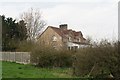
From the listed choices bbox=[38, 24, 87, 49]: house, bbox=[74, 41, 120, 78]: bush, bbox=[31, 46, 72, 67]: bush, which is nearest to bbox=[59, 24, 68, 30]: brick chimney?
bbox=[38, 24, 87, 49]: house

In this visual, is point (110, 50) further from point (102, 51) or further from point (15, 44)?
point (15, 44)

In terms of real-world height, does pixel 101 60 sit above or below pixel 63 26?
below

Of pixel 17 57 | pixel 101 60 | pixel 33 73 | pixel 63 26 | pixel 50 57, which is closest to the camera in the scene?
pixel 101 60

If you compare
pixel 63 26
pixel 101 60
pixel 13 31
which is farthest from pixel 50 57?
pixel 63 26

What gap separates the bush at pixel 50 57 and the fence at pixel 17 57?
19.8 ft

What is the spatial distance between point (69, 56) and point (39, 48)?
12.0 feet

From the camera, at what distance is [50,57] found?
1231 inches

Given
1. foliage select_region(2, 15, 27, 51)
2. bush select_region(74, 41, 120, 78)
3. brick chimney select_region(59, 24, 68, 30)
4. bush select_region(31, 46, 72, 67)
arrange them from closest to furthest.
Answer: bush select_region(74, 41, 120, 78)
bush select_region(31, 46, 72, 67)
foliage select_region(2, 15, 27, 51)
brick chimney select_region(59, 24, 68, 30)

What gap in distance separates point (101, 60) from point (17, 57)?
2510 cm

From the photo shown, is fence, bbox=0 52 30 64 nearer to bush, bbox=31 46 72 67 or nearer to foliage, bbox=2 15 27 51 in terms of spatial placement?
bush, bbox=31 46 72 67

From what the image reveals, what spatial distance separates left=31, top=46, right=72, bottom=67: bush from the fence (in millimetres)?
6042

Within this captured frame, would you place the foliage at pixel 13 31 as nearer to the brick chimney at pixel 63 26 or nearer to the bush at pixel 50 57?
the brick chimney at pixel 63 26

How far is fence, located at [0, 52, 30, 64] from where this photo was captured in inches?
1502

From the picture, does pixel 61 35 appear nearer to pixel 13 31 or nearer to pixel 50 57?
pixel 13 31
